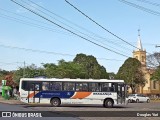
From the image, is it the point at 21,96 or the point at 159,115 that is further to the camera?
the point at 21,96

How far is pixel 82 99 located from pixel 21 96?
5914 millimetres

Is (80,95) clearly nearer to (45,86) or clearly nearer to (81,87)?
(81,87)

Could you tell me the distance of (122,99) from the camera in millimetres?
38188

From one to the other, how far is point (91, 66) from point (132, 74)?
13.9m

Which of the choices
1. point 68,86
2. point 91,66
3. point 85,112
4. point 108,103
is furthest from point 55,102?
point 91,66

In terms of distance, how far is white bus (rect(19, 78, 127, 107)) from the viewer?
1490 inches

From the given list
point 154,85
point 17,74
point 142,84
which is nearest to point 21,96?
point 17,74

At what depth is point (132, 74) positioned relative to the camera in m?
96.8

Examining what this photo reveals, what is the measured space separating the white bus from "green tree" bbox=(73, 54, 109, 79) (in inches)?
2536

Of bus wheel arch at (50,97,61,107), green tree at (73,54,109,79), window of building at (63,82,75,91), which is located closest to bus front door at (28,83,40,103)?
bus wheel arch at (50,97,61,107)

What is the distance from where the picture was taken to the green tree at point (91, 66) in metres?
104

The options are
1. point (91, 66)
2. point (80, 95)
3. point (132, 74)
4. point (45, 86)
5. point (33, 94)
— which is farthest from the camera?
point (91, 66)

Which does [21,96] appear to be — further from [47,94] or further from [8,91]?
[8,91]

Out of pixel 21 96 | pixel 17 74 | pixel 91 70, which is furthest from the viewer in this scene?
pixel 91 70
